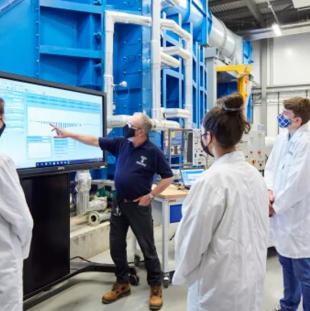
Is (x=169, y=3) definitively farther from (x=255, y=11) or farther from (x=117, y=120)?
(x=255, y=11)

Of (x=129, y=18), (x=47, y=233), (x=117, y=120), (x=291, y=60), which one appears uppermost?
(x=291, y=60)

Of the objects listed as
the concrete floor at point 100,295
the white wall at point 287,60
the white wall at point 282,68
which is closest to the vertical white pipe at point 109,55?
the concrete floor at point 100,295

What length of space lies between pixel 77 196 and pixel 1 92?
1.83 metres

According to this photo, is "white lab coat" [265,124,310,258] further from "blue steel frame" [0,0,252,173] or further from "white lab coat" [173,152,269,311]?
"blue steel frame" [0,0,252,173]

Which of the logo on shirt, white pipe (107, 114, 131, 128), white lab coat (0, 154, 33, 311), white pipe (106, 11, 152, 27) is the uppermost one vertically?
white pipe (106, 11, 152, 27)

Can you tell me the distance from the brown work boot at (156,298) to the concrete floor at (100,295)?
0.20ft

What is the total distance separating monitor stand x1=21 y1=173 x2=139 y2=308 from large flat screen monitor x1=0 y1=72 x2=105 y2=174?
0.14 m

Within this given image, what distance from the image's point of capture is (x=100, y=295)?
289 centimetres

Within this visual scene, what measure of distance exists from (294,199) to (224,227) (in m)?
0.98

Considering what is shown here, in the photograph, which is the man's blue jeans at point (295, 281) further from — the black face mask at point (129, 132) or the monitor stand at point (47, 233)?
the monitor stand at point (47, 233)

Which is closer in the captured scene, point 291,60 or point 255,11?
point 255,11

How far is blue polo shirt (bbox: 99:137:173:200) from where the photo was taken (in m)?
2.64

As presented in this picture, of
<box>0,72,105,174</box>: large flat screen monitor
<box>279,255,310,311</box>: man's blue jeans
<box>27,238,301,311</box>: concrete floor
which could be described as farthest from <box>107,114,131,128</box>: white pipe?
<box>279,255,310,311</box>: man's blue jeans

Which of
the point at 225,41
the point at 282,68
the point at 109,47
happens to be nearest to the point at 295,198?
the point at 109,47
